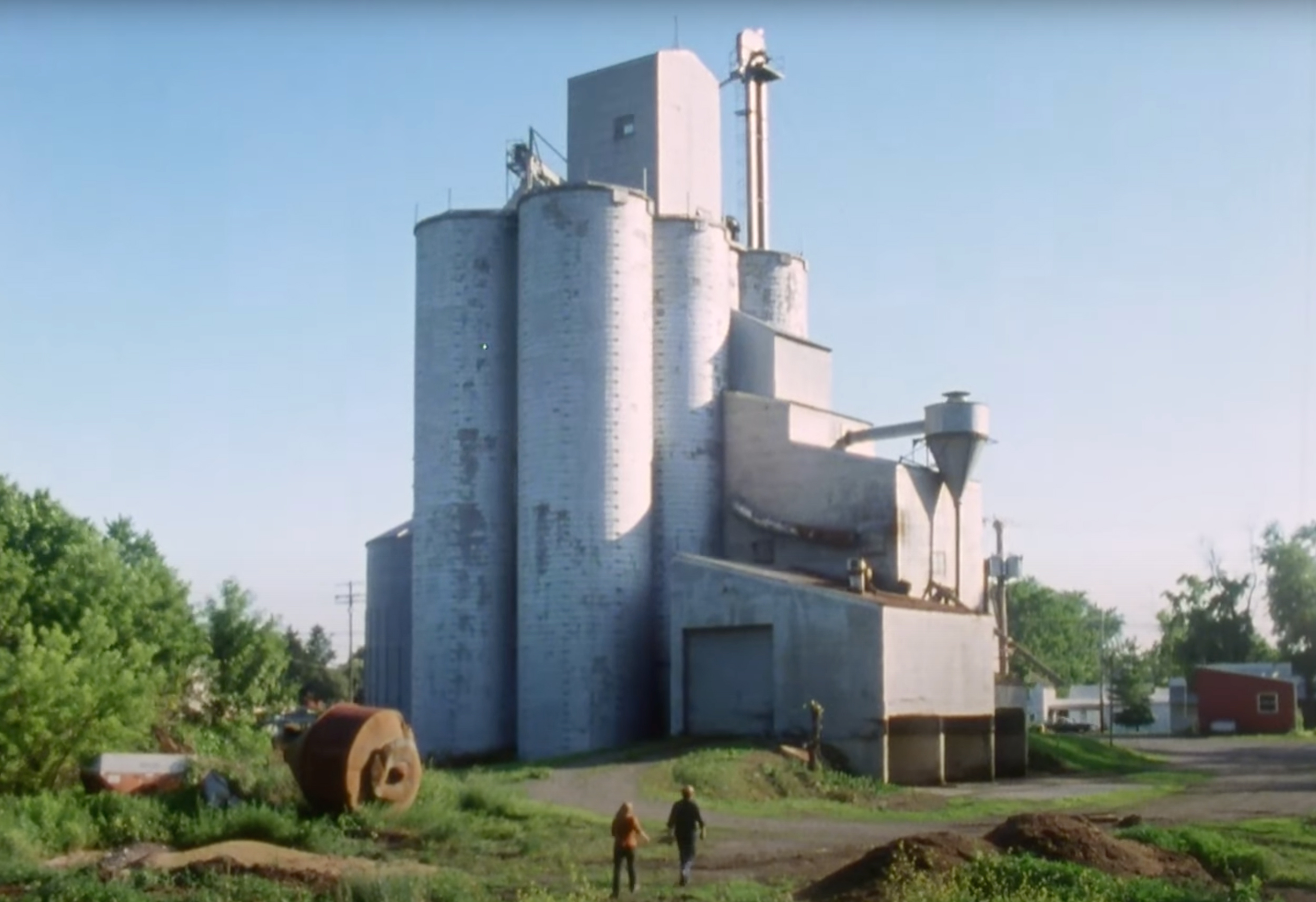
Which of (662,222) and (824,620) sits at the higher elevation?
(662,222)

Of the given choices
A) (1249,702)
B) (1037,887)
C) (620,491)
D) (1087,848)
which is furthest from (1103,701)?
(1037,887)

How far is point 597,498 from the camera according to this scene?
170 feet

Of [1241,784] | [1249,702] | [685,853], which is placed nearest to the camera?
[685,853]

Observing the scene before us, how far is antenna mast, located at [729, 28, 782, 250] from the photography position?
2628 inches

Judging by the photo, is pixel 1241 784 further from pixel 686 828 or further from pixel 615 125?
pixel 615 125

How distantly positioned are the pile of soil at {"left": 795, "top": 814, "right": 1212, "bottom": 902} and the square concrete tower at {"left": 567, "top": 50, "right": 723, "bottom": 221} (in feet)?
130

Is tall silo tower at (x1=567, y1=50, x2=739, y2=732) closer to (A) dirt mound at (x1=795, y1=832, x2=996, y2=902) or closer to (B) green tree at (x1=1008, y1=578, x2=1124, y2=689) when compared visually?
(A) dirt mound at (x1=795, y1=832, x2=996, y2=902)

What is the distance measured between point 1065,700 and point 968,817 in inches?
3259

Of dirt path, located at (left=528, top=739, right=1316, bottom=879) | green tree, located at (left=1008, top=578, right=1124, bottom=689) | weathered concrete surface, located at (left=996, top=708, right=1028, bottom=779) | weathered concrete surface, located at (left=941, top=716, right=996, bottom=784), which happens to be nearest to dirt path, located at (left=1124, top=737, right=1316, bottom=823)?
dirt path, located at (left=528, top=739, right=1316, bottom=879)

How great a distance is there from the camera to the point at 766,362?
57.1 metres

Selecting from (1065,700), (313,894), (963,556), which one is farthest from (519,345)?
(1065,700)

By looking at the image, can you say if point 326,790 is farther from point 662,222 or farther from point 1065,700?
point 1065,700

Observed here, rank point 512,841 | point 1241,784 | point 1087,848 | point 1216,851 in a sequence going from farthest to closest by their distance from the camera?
point 1241,784, point 512,841, point 1216,851, point 1087,848

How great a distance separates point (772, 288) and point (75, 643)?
3480 centimetres
